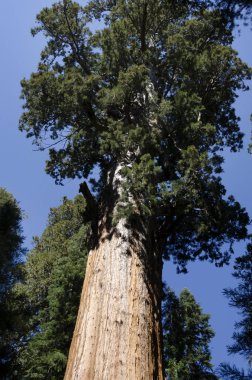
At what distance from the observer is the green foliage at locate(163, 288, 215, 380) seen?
50.0 ft

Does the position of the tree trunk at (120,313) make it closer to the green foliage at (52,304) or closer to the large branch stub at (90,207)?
the large branch stub at (90,207)

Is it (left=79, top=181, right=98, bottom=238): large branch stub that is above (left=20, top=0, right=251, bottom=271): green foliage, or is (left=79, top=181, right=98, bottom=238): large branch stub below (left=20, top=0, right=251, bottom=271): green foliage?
below

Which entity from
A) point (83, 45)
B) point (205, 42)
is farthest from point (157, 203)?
point (83, 45)

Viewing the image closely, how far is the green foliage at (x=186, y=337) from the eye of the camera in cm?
1524

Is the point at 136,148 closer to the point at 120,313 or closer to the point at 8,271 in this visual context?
the point at 120,313

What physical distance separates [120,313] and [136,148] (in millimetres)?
3812

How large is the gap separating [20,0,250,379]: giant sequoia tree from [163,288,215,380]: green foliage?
759cm

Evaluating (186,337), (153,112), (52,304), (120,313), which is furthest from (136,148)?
(186,337)

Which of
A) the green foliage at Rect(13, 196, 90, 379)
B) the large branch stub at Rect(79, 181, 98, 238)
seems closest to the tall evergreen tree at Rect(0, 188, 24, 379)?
the green foliage at Rect(13, 196, 90, 379)

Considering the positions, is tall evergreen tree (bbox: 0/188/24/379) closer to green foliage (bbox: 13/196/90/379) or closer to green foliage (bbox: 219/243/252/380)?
green foliage (bbox: 13/196/90/379)

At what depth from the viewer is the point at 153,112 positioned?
841 centimetres

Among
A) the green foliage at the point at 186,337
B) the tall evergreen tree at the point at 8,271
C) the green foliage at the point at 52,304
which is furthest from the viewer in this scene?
the green foliage at the point at 186,337

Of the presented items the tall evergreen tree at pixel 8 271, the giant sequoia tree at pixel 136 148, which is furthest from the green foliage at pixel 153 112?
the tall evergreen tree at pixel 8 271

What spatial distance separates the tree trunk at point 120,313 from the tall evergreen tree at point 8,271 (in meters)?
6.64
